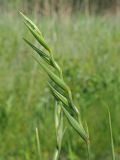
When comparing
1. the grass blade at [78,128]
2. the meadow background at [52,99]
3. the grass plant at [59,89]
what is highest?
the meadow background at [52,99]

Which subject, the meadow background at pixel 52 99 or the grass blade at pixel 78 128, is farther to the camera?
the meadow background at pixel 52 99

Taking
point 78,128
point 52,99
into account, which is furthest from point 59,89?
point 52,99

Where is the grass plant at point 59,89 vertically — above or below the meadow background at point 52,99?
below

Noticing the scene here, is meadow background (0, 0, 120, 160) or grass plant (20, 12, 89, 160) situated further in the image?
meadow background (0, 0, 120, 160)

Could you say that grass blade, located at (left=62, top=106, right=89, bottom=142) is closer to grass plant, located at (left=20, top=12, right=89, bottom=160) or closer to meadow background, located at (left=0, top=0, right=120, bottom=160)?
grass plant, located at (left=20, top=12, right=89, bottom=160)

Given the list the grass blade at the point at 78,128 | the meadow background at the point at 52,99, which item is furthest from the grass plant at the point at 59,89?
the meadow background at the point at 52,99

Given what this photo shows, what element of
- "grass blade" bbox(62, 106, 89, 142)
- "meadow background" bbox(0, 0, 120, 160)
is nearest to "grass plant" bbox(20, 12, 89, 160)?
"grass blade" bbox(62, 106, 89, 142)

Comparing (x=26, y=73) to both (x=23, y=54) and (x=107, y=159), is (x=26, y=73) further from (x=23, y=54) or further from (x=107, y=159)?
(x=107, y=159)

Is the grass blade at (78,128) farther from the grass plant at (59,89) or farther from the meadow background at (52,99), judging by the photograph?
the meadow background at (52,99)

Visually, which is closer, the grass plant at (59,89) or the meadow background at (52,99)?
the grass plant at (59,89)

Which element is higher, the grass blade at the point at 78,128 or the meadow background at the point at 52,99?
the meadow background at the point at 52,99

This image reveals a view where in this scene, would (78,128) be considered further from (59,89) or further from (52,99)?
(52,99)

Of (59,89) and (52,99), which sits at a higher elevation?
(52,99)
